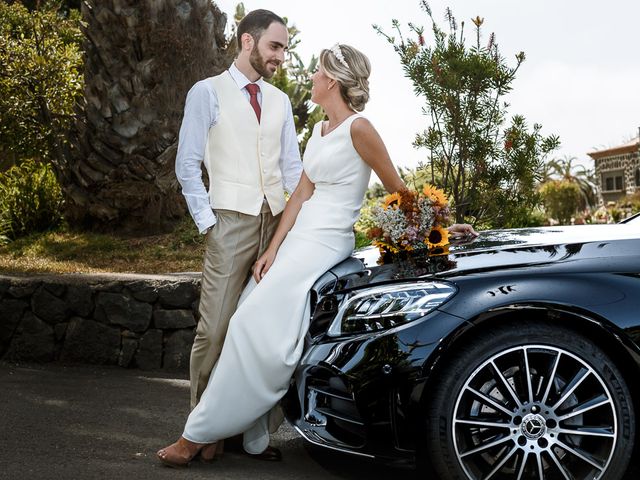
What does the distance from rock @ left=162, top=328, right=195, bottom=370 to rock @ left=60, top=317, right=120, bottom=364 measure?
426 millimetres

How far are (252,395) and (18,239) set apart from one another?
26.4ft

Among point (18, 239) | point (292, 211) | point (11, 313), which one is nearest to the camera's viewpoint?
point (292, 211)

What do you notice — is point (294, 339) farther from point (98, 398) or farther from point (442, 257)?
point (98, 398)

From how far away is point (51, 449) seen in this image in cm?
454

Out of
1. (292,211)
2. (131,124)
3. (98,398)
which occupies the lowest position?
(98,398)

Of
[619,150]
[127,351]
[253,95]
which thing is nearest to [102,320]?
[127,351]

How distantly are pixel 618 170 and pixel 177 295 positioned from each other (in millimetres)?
51933

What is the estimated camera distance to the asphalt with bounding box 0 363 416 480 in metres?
4.09

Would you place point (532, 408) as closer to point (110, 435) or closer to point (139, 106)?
point (110, 435)

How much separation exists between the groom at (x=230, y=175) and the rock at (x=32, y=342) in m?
3.29

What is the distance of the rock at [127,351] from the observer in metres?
7.16

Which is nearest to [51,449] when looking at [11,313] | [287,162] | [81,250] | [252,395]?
[252,395]

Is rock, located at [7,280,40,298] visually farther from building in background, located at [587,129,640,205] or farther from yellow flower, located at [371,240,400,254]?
building in background, located at [587,129,640,205]

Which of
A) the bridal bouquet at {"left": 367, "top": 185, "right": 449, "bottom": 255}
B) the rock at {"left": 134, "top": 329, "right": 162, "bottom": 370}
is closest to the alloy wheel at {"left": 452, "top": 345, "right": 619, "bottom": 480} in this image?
the bridal bouquet at {"left": 367, "top": 185, "right": 449, "bottom": 255}
